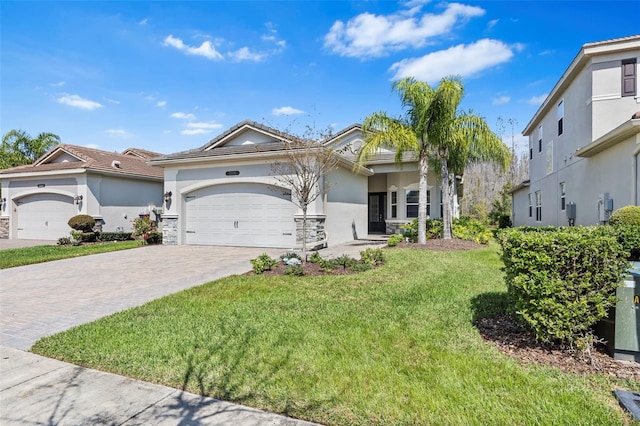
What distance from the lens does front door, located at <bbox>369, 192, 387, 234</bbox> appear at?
20781 mm

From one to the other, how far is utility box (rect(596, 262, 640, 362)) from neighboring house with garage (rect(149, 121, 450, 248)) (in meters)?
8.67

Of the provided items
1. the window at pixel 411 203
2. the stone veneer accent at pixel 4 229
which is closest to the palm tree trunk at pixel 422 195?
the window at pixel 411 203

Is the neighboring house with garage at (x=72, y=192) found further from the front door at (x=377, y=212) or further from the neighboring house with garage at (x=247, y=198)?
the front door at (x=377, y=212)

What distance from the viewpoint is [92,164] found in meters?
16.0

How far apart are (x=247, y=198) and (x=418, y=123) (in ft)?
22.9

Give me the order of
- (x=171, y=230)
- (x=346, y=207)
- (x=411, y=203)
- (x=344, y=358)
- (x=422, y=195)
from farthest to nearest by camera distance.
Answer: (x=411, y=203) < (x=346, y=207) < (x=171, y=230) < (x=422, y=195) < (x=344, y=358)

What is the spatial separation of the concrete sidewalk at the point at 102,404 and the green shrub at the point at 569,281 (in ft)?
8.59

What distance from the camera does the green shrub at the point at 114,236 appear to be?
50.2 feet

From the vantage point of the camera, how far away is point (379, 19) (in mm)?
11648

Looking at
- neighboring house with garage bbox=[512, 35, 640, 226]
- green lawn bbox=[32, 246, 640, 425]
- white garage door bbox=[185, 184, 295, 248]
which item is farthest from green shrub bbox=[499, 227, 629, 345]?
white garage door bbox=[185, 184, 295, 248]

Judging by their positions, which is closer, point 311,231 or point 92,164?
point 311,231

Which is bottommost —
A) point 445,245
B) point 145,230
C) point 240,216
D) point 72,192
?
point 445,245

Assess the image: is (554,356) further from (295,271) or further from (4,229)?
(4,229)

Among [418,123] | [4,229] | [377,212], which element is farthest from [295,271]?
[4,229]
